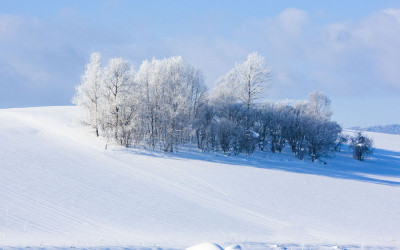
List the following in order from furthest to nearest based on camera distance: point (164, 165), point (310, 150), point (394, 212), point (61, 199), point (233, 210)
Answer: point (310, 150)
point (164, 165)
point (394, 212)
point (233, 210)
point (61, 199)

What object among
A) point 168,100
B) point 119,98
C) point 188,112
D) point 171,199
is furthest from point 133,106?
point 171,199

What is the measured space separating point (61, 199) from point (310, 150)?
35.9m

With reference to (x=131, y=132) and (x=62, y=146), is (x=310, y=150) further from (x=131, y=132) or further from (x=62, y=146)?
(x=62, y=146)

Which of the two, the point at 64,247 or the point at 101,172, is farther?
the point at 101,172

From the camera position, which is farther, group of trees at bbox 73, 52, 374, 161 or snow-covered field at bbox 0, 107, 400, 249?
group of trees at bbox 73, 52, 374, 161

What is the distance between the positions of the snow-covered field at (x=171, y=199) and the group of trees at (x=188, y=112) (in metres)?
2.57

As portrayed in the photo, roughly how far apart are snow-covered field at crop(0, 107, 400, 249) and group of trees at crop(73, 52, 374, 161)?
2573mm

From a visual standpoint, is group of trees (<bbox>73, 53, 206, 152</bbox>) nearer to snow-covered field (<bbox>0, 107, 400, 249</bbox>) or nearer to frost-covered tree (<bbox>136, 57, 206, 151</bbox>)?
frost-covered tree (<bbox>136, 57, 206, 151</bbox>)

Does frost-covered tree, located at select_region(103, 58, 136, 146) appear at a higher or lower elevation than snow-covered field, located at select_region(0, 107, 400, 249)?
higher

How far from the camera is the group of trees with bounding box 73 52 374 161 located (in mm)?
39406

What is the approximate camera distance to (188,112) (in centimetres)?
4331

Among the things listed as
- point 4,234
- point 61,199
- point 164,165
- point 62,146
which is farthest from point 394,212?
point 62,146

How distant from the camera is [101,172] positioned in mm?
29297

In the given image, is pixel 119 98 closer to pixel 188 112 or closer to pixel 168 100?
pixel 168 100
